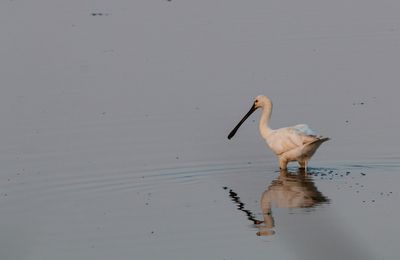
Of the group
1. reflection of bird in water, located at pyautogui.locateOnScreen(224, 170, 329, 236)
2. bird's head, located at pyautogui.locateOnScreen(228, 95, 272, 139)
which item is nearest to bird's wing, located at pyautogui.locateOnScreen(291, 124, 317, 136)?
reflection of bird in water, located at pyautogui.locateOnScreen(224, 170, 329, 236)

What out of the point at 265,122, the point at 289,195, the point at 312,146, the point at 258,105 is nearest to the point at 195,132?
the point at 258,105

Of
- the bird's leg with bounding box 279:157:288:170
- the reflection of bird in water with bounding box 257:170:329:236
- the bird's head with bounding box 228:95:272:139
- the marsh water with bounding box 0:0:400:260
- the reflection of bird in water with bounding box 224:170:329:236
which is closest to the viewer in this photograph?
the marsh water with bounding box 0:0:400:260

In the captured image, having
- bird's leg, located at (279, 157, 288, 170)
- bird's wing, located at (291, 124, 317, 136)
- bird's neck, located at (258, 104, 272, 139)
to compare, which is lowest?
bird's leg, located at (279, 157, 288, 170)

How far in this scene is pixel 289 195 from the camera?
43.2ft

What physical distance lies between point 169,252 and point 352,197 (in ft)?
10.1

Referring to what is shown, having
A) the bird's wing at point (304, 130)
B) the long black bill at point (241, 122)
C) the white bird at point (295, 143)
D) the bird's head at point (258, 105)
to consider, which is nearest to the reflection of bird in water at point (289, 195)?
the white bird at point (295, 143)

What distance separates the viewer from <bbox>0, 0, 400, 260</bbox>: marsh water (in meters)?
11.1

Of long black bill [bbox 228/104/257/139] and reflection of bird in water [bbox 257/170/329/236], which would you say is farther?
long black bill [bbox 228/104/257/139]

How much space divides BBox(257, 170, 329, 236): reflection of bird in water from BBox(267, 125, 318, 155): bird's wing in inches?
13.2

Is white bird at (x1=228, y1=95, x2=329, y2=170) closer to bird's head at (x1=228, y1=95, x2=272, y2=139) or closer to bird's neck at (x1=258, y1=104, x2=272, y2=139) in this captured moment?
bird's neck at (x1=258, y1=104, x2=272, y2=139)

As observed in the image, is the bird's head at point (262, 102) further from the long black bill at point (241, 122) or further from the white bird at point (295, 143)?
the white bird at point (295, 143)

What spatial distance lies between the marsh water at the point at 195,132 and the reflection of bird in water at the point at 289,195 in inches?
1.3

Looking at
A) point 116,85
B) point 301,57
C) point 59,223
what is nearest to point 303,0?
point 301,57

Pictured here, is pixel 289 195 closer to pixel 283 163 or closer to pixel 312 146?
pixel 312 146
